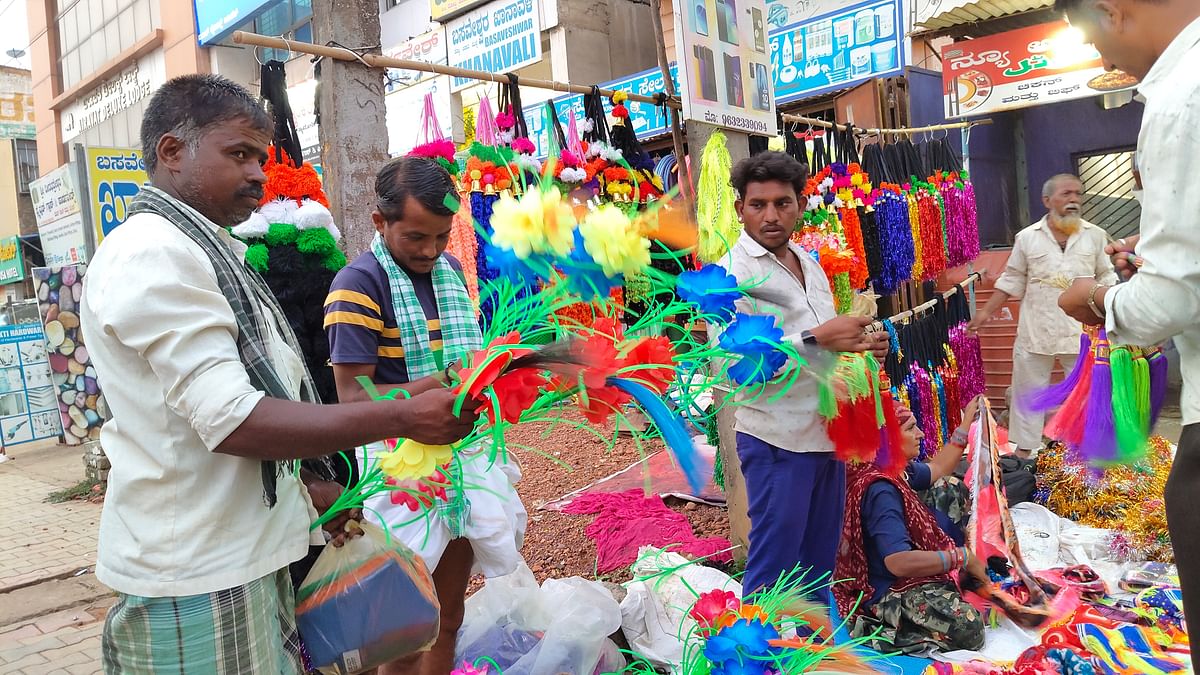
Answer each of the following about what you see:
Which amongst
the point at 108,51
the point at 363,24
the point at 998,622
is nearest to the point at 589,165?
the point at 363,24

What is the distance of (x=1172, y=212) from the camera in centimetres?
128

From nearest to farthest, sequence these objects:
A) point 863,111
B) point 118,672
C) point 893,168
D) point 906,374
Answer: point 118,672, point 906,374, point 893,168, point 863,111

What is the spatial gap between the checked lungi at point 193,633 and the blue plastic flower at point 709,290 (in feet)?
4.04

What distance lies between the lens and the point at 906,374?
4.91m

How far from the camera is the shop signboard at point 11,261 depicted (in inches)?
698

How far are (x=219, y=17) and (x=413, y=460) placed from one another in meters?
15.0

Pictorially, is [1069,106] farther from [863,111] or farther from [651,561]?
[651,561]

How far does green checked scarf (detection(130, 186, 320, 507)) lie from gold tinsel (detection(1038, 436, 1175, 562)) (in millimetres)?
3639

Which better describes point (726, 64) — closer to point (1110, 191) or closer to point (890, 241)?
point (890, 241)

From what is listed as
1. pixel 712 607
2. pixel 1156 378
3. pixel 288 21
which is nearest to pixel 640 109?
pixel 1156 378

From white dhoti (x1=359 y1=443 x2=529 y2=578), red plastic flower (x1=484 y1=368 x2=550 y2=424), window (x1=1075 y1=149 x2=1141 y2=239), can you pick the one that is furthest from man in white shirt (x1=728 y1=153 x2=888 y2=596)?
window (x1=1075 y1=149 x2=1141 y2=239)

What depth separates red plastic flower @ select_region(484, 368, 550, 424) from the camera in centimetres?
134

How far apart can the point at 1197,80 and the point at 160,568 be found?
1.83 m

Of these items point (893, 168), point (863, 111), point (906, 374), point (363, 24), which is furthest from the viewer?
point (863, 111)
